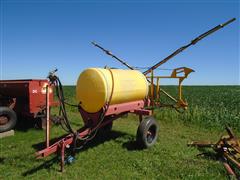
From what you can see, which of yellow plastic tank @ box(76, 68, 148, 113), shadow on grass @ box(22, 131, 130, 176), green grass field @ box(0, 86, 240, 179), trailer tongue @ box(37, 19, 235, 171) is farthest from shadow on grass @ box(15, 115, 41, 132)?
yellow plastic tank @ box(76, 68, 148, 113)

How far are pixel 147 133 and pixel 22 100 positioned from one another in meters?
5.40

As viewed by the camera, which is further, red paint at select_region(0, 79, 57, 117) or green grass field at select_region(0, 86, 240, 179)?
red paint at select_region(0, 79, 57, 117)

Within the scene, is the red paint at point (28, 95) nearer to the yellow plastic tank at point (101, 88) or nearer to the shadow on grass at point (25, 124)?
the shadow on grass at point (25, 124)

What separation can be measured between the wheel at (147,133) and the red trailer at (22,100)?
12.3 ft

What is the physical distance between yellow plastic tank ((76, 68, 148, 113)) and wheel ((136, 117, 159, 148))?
2.84 ft

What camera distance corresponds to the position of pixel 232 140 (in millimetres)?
6602

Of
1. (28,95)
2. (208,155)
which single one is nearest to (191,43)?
(208,155)

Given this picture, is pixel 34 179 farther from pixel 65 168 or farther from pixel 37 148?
pixel 37 148

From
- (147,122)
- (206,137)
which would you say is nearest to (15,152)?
(147,122)

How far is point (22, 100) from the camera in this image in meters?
9.90

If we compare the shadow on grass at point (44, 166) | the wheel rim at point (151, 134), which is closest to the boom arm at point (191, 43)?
the wheel rim at point (151, 134)

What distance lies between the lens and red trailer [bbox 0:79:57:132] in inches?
347

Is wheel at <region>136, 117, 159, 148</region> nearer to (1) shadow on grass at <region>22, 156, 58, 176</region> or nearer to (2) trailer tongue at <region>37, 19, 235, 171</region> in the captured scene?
(2) trailer tongue at <region>37, 19, 235, 171</region>

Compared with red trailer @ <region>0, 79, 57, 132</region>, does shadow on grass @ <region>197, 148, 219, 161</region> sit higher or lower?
lower
